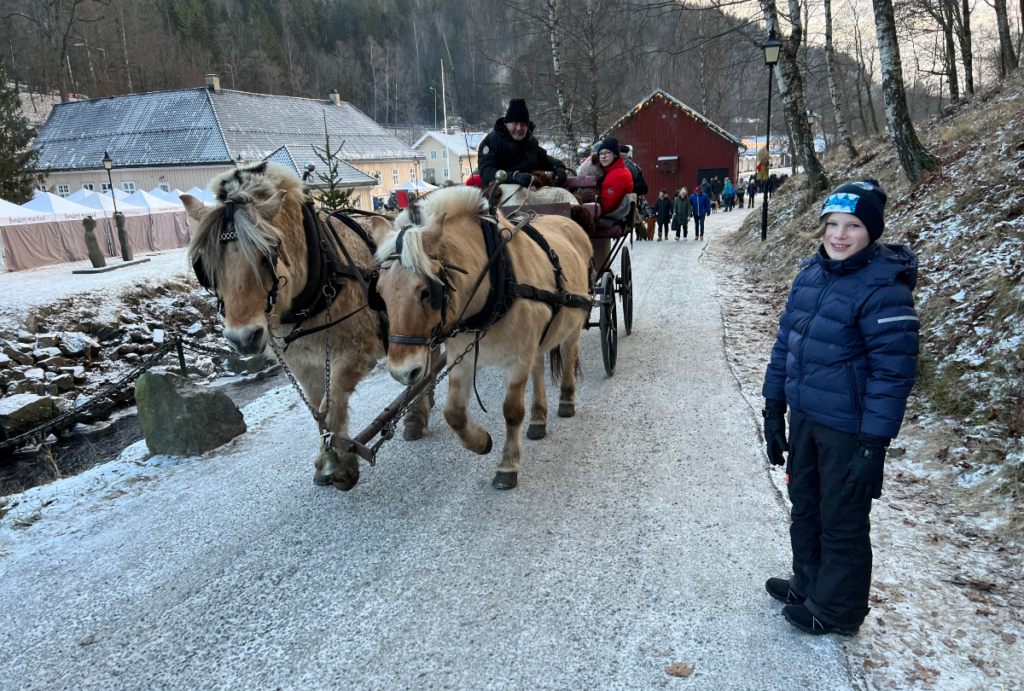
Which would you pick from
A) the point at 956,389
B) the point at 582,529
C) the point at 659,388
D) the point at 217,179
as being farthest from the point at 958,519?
the point at 217,179

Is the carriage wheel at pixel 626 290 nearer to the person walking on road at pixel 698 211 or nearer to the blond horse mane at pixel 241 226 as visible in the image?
the blond horse mane at pixel 241 226

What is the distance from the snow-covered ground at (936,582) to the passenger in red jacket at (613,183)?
3.63 metres

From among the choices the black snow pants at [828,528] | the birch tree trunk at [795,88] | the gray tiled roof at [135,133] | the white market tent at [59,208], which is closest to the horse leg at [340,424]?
the black snow pants at [828,528]

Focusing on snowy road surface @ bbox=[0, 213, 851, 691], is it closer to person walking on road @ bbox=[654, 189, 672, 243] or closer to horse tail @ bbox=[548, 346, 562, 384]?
horse tail @ bbox=[548, 346, 562, 384]

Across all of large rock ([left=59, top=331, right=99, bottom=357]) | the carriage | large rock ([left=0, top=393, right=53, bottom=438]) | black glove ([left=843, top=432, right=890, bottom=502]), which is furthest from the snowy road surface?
large rock ([left=59, top=331, right=99, bottom=357])

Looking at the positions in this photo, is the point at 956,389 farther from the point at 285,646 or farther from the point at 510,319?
the point at 285,646

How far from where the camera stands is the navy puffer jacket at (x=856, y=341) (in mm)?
2207

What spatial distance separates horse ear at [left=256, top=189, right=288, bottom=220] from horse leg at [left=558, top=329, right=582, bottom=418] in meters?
2.83

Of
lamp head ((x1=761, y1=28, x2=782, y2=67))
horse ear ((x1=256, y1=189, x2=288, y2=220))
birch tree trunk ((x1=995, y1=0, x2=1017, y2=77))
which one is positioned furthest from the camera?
birch tree trunk ((x1=995, y1=0, x2=1017, y2=77))

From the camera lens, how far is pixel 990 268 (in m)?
5.44

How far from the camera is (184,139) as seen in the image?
33125 mm

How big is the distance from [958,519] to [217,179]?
183 inches

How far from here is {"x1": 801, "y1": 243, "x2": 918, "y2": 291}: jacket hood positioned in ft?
7.47

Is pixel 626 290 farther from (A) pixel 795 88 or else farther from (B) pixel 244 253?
(A) pixel 795 88
